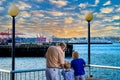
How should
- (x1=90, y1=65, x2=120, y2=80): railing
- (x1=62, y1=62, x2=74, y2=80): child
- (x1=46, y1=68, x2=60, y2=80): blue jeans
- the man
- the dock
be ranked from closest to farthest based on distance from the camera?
the man → (x1=46, y1=68, x2=60, y2=80): blue jeans → (x1=62, y1=62, x2=74, y2=80): child → (x1=90, y1=65, x2=120, y2=80): railing → the dock

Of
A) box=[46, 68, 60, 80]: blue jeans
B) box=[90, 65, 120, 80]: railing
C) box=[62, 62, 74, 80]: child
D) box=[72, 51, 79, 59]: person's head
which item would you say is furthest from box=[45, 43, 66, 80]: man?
box=[90, 65, 120, 80]: railing

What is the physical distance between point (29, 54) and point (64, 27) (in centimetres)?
2139

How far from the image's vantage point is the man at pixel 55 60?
886cm

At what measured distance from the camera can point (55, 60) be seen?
8938 mm

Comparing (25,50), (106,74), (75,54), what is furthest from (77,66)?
(25,50)

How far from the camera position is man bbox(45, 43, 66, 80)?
29.1 feet

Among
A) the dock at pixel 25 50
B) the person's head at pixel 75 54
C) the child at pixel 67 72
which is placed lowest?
the dock at pixel 25 50

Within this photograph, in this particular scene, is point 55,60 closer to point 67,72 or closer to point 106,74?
point 67,72

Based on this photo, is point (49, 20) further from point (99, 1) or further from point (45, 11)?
point (99, 1)

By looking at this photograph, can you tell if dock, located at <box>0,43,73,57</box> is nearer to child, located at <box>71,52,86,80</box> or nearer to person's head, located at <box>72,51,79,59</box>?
child, located at <box>71,52,86,80</box>

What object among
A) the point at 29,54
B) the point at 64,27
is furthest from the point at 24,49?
the point at 64,27

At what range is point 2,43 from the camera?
115812 mm

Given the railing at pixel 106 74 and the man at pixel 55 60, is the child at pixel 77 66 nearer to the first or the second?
the man at pixel 55 60

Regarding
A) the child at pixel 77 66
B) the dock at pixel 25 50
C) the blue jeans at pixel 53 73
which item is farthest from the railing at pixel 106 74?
the dock at pixel 25 50
